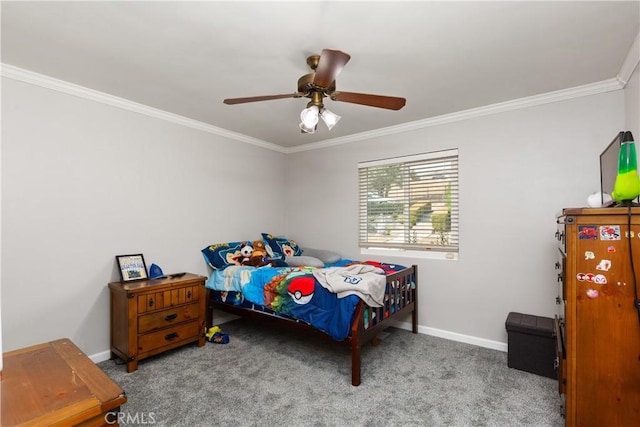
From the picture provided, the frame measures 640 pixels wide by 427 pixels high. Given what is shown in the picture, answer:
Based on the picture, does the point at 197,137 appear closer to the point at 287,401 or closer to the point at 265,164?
the point at 265,164

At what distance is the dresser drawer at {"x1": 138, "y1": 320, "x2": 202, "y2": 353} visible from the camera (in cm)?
266

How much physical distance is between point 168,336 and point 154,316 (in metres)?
0.24

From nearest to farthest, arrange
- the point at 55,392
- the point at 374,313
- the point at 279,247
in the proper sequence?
the point at 55,392 < the point at 374,313 < the point at 279,247

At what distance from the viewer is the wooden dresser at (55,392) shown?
98 cm

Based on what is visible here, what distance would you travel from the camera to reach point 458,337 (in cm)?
326

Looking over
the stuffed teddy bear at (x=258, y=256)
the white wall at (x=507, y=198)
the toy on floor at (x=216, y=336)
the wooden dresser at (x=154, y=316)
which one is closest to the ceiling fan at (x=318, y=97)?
the white wall at (x=507, y=198)

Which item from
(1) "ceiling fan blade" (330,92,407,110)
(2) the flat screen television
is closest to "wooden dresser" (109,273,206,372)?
(1) "ceiling fan blade" (330,92,407,110)

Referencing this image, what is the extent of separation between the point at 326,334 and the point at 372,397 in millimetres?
596

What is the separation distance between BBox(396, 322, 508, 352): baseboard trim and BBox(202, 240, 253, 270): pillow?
2054mm

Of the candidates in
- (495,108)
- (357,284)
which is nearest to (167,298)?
(357,284)

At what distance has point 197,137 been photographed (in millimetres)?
3598

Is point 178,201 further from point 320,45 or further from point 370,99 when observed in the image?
point 370,99

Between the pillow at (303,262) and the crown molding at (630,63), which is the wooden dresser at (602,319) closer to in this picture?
the crown molding at (630,63)

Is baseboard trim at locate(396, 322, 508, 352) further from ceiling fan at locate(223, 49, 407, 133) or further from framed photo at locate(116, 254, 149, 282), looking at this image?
framed photo at locate(116, 254, 149, 282)
